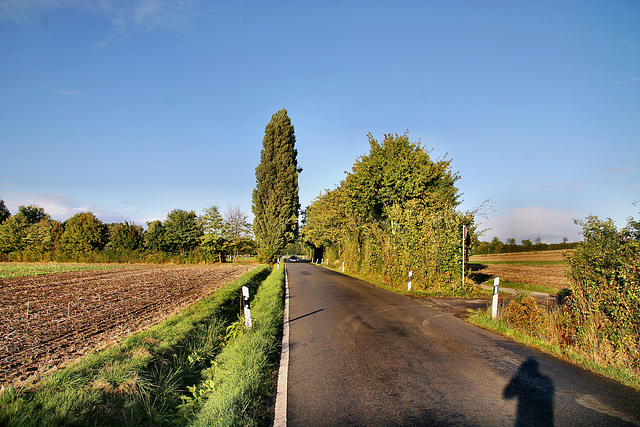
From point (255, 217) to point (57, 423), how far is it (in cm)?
4695

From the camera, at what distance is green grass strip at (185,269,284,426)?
12.4ft

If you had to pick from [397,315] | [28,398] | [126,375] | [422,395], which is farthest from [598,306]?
[28,398]

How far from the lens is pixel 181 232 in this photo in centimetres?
5575

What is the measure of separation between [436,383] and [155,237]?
190 ft

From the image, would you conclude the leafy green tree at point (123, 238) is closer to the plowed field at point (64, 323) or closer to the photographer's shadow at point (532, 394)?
the plowed field at point (64, 323)

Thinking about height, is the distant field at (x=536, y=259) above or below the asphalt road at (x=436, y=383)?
above

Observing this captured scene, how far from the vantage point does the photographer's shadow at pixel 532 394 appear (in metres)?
3.73

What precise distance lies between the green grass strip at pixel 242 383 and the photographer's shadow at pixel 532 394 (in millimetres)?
2910

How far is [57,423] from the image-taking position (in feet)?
11.5

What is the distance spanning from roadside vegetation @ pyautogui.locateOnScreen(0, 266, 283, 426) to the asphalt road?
1.94ft

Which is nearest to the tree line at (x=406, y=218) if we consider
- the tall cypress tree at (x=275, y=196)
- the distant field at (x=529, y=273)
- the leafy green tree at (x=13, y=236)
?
the distant field at (x=529, y=273)

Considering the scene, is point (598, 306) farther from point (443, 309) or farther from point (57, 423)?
point (57, 423)

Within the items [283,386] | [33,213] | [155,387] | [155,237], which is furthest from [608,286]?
[33,213]

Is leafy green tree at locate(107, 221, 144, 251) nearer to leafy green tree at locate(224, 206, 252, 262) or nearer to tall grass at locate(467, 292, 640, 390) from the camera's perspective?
leafy green tree at locate(224, 206, 252, 262)
